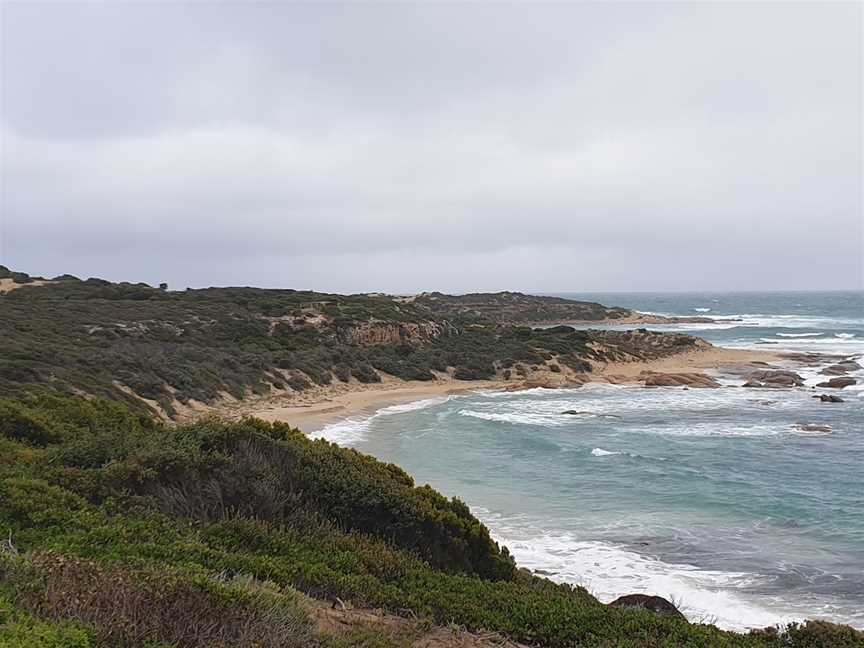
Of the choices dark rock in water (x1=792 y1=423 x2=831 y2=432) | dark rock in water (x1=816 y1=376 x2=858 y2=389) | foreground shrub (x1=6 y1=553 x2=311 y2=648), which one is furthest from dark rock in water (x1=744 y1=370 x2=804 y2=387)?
foreground shrub (x1=6 y1=553 x2=311 y2=648)

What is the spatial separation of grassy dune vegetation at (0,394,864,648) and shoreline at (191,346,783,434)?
11242 millimetres

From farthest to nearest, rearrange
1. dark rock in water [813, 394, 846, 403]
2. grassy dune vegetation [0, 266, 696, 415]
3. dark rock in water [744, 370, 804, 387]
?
dark rock in water [744, 370, 804, 387] → dark rock in water [813, 394, 846, 403] → grassy dune vegetation [0, 266, 696, 415]

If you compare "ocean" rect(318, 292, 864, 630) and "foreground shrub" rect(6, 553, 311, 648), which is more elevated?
"foreground shrub" rect(6, 553, 311, 648)

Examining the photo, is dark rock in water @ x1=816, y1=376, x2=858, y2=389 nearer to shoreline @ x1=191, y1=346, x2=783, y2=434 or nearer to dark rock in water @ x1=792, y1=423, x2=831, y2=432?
shoreline @ x1=191, y1=346, x2=783, y2=434

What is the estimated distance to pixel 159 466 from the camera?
7512 millimetres

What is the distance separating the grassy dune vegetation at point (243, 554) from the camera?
170 inches

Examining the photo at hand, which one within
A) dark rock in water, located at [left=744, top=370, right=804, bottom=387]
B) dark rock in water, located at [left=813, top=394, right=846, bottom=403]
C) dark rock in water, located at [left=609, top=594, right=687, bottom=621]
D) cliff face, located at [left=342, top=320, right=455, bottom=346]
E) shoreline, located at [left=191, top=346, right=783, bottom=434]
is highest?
cliff face, located at [left=342, top=320, right=455, bottom=346]

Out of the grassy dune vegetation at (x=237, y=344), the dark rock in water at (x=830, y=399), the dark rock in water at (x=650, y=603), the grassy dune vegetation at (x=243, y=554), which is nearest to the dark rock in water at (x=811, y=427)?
the dark rock in water at (x=830, y=399)

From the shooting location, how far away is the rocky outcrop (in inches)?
1426

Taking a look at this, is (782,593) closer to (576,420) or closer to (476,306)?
(576,420)

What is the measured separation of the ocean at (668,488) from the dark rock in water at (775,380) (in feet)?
16.6

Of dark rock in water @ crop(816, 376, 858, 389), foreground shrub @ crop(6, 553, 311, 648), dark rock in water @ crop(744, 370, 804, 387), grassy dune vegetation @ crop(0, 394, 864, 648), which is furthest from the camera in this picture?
dark rock in water @ crop(744, 370, 804, 387)

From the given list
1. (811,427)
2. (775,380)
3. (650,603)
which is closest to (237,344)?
(811,427)

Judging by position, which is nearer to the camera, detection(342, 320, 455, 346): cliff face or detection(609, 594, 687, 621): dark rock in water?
detection(609, 594, 687, 621): dark rock in water
